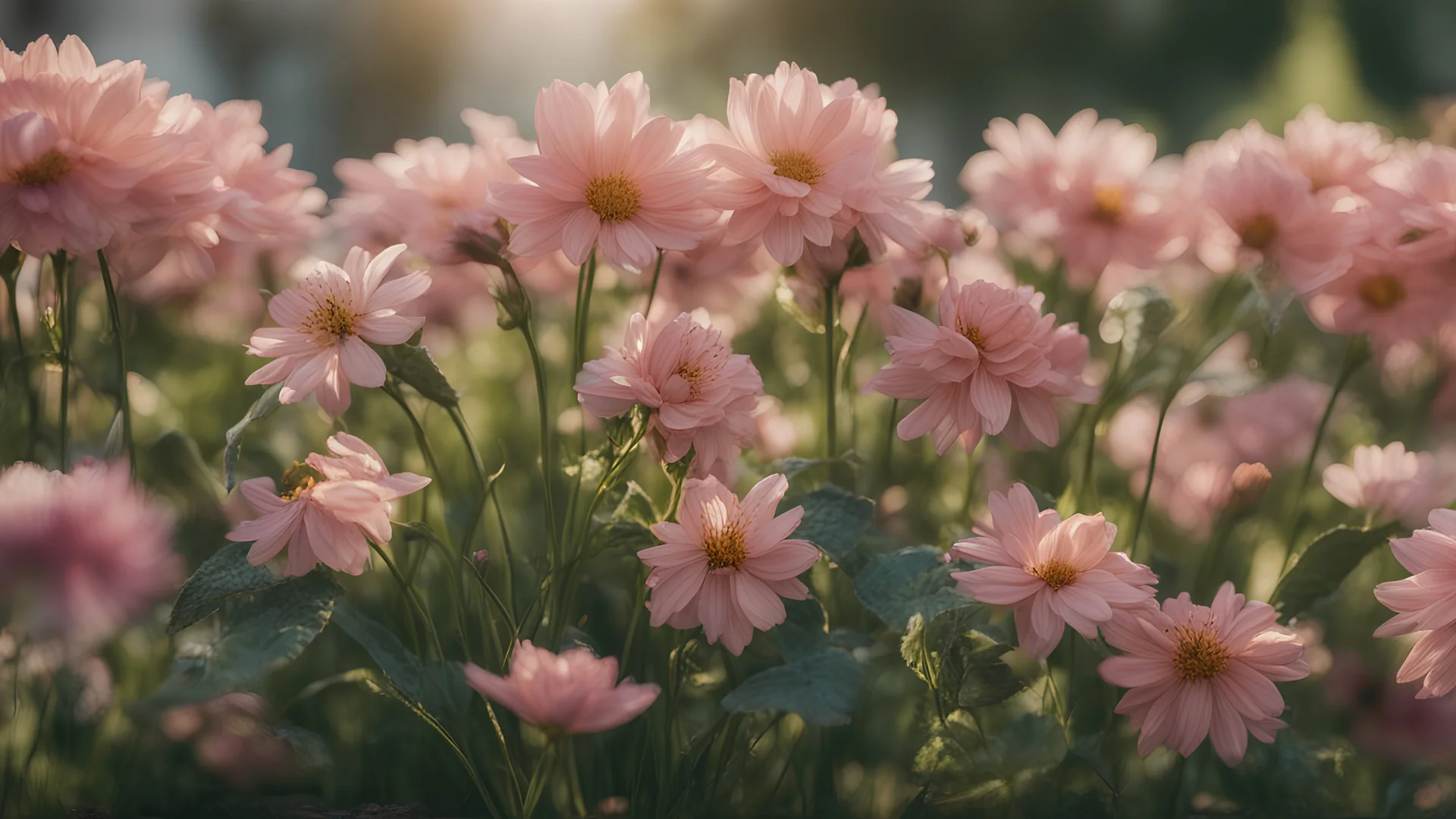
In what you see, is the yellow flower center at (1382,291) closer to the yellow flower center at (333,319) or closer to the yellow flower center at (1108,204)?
the yellow flower center at (1108,204)

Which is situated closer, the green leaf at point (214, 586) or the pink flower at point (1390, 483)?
the green leaf at point (214, 586)

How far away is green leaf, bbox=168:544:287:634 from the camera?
1.82 ft

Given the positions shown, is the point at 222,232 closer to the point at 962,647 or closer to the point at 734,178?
the point at 734,178

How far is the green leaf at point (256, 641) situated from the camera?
550 mm

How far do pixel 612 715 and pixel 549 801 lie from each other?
0.19 metres

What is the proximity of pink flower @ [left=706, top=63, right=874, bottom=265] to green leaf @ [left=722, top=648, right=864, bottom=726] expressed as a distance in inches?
9.2

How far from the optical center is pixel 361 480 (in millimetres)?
525

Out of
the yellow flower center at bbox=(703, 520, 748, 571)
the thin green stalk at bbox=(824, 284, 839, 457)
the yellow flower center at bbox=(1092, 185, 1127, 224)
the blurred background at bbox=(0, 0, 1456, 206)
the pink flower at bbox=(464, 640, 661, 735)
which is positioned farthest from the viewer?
the blurred background at bbox=(0, 0, 1456, 206)

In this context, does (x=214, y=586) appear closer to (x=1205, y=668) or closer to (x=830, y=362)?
(x=830, y=362)

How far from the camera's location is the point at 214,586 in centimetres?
56

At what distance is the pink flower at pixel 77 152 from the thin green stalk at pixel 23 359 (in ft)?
0.15

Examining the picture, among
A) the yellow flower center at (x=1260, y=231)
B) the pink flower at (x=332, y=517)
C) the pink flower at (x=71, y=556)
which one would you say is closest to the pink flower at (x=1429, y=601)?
the yellow flower center at (x=1260, y=231)

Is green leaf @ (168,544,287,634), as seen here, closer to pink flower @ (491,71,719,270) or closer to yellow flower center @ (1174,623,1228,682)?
pink flower @ (491,71,719,270)

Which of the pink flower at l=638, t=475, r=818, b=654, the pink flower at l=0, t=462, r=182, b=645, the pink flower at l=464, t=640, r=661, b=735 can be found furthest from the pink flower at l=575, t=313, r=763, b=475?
the pink flower at l=0, t=462, r=182, b=645
